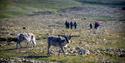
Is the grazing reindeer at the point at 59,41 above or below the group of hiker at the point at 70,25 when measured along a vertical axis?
above

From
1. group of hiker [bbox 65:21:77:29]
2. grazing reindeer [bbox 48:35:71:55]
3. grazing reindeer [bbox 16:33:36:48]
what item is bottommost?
group of hiker [bbox 65:21:77:29]

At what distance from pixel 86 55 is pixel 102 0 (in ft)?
360

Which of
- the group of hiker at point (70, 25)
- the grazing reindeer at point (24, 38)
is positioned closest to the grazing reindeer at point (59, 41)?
the grazing reindeer at point (24, 38)

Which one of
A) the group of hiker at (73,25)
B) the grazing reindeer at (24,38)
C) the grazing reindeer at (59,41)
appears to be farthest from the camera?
the group of hiker at (73,25)

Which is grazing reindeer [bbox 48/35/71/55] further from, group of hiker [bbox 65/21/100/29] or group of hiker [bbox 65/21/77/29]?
group of hiker [bbox 65/21/77/29]

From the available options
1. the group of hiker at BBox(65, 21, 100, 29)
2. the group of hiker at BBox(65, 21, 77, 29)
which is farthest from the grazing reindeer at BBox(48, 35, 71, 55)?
the group of hiker at BBox(65, 21, 77, 29)

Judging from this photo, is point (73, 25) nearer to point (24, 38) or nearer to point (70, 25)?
A: point (70, 25)

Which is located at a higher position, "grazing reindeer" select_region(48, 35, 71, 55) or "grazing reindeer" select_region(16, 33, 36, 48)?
"grazing reindeer" select_region(48, 35, 71, 55)

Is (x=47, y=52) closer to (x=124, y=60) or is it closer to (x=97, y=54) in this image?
(x=97, y=54)

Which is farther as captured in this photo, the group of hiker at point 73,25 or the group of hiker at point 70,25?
the group of hiker at point 70,25

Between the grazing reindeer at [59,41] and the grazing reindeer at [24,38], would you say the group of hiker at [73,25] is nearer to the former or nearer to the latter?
the grazing reindeer at [24,38]

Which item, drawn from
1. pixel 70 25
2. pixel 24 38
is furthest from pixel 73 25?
pixel 24 38

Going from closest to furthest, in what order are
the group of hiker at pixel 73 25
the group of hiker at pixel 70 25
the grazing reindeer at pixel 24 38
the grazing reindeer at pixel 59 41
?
1. the grazing reindeer at pixel 59 41
2. the grazing reindeer at pixel 24 38
3. the group of hiker at pixel 73 25
4. the group of hiker at pixel 70 25

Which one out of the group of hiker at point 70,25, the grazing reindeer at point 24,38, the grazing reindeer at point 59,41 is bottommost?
the group of hiker at point 70,25
